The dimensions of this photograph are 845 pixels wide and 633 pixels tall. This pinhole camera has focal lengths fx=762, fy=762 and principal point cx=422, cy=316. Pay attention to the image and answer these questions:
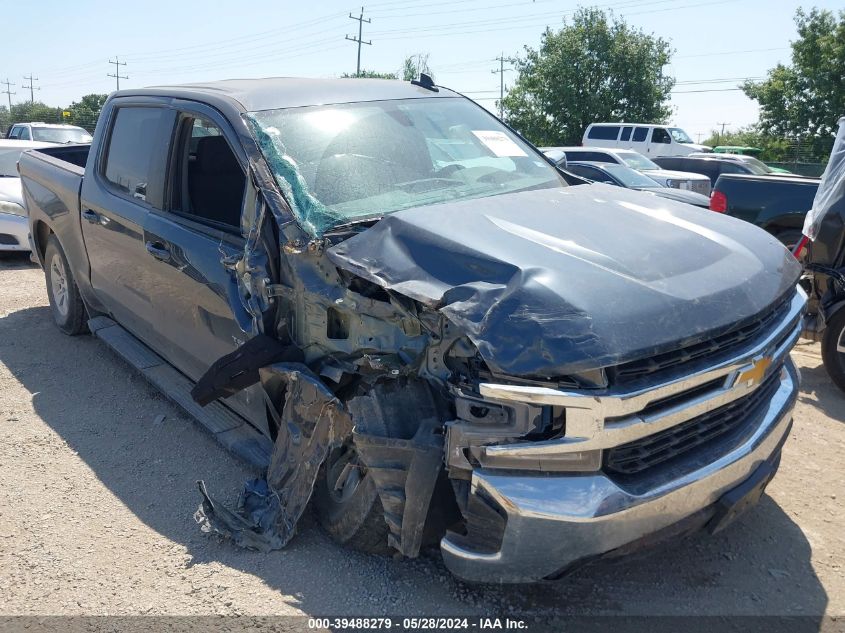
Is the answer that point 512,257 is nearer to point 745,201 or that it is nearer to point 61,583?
point 61,583

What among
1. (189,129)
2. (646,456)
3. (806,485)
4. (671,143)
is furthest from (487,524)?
(671,143)

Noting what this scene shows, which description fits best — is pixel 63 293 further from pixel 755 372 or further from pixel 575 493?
pixel 755 372

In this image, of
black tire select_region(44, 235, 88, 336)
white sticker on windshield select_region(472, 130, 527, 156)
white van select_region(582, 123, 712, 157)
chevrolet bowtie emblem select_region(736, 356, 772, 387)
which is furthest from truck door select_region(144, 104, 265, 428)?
white van select_region(582, 123, 712, 157)

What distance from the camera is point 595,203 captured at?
351 cm

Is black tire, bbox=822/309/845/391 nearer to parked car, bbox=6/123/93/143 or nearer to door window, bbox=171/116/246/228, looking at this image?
door window, bbox=171/116/246/228

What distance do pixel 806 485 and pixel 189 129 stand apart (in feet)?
12.5

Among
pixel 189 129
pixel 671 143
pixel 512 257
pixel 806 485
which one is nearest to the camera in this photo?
pixel 512 257

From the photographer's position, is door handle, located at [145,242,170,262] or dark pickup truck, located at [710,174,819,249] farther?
dark pickup truck, located at [710,174,819,249]

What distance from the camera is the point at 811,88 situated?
33000mm

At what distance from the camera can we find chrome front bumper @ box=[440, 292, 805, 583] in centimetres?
238

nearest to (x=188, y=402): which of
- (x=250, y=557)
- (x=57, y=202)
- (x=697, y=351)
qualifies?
(x=250, y=557)

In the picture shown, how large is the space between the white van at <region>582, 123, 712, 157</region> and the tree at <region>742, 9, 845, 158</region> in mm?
9552

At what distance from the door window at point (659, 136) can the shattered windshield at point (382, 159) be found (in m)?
23.4

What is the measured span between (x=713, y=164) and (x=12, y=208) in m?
16.8
